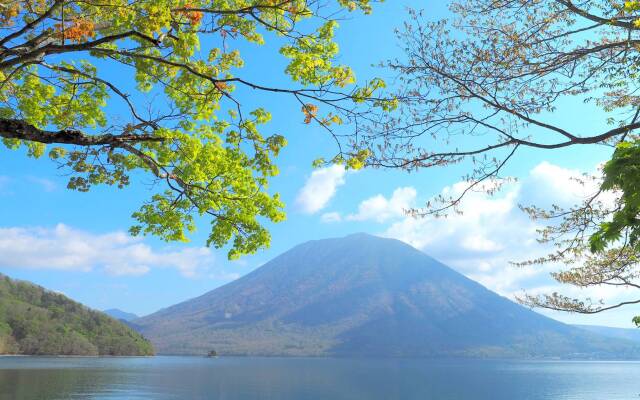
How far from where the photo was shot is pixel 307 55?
35.8 ft

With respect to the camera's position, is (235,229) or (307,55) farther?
(235,229)

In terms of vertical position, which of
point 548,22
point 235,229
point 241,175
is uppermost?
point 548,22

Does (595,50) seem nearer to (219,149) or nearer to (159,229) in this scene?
(219,149)

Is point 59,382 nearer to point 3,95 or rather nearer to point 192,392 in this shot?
point 192,392

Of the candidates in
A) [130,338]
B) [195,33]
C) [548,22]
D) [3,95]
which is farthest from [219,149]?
[130,338]

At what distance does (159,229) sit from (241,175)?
2.91m

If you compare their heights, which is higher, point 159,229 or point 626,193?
point 159,229

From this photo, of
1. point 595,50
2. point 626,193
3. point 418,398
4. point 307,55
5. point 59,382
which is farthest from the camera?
point 59,382

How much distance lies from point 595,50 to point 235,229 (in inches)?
349

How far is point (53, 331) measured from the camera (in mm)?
175875

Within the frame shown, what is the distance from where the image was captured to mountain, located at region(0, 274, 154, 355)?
557ft

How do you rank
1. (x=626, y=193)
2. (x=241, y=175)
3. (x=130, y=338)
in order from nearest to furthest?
1. (x=626, y=193)
2. (x=241, y=175)
3. (x=130, y=338)

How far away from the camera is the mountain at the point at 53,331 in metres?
170

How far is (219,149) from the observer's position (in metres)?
12.9
